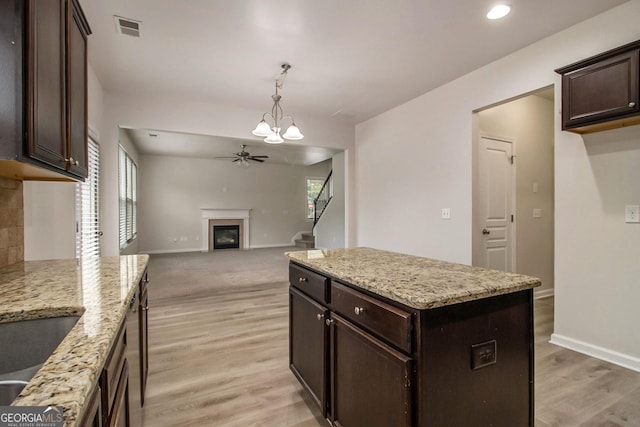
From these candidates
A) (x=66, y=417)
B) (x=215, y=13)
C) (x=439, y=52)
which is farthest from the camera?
(x=439, y=52)

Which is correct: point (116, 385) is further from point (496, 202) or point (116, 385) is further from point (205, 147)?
point (205, 147)

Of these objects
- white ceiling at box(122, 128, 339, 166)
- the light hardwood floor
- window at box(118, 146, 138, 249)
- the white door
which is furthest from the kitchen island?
window at box(118, 146, 138, 249)

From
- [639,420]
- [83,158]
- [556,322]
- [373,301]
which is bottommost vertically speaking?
[639,420]

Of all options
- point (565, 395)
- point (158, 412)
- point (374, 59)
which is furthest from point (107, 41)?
point (565, 395)

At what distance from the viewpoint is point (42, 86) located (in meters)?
1.23

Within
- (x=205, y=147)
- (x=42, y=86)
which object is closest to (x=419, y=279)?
(x=42, y=86)

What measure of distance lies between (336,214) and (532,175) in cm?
327

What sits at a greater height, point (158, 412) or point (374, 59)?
point (374, 59)

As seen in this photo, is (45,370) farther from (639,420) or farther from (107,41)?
(107,41)

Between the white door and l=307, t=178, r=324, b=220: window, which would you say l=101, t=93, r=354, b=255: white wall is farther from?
l=307, t=178, r=324, b=220: window

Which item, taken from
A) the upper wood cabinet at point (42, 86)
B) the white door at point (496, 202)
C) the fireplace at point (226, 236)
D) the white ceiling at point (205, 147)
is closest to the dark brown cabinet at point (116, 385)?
the upper wood cabinet at point (42, 86)

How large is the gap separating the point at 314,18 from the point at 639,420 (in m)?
3.43

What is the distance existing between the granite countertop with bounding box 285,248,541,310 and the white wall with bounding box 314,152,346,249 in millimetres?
3887

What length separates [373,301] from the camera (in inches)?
50.7
